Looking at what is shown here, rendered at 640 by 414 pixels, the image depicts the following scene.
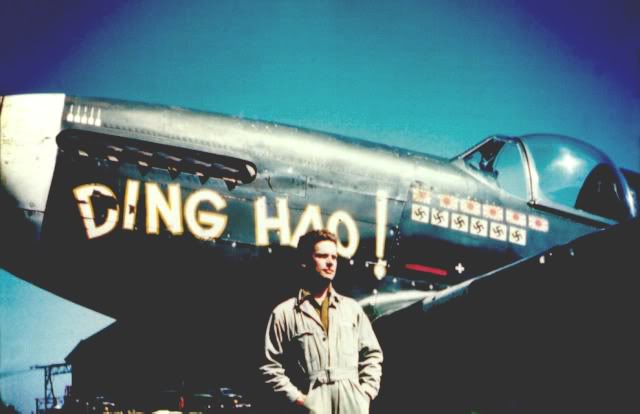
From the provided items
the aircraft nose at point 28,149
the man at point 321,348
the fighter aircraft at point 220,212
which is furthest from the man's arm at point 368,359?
the aircraft nose at point 28,149

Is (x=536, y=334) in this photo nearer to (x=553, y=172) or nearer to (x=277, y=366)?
(x=277, y=366)

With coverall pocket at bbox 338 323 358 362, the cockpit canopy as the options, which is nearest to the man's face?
coverall pocket at bbox 338 323 358 362

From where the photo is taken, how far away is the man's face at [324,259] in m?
2.36

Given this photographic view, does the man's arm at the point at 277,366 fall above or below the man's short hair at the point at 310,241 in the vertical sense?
below

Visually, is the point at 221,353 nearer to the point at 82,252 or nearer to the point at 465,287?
the point at 82,252

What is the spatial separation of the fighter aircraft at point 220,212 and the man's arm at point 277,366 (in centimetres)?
145

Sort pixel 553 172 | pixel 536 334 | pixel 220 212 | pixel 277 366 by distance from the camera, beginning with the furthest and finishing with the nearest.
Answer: pixel 553 172 < pixel 220 212 < pixel 536 334 < pixel 277 366

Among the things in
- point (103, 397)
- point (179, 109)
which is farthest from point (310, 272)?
point (103, 397)

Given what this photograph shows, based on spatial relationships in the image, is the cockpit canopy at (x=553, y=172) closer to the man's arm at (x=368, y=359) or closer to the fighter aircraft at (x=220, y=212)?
the fighter aircraft at (x=220, y=212)

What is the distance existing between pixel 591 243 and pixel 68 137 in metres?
3.27

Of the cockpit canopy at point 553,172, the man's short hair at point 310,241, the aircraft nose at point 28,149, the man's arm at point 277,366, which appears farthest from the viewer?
the cockpit canopy at point 553,172

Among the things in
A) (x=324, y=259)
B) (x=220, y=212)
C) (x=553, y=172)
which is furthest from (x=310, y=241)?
(x=553, y=172)

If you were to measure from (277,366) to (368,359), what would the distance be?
459 millimetres

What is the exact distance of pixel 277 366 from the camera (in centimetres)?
214
